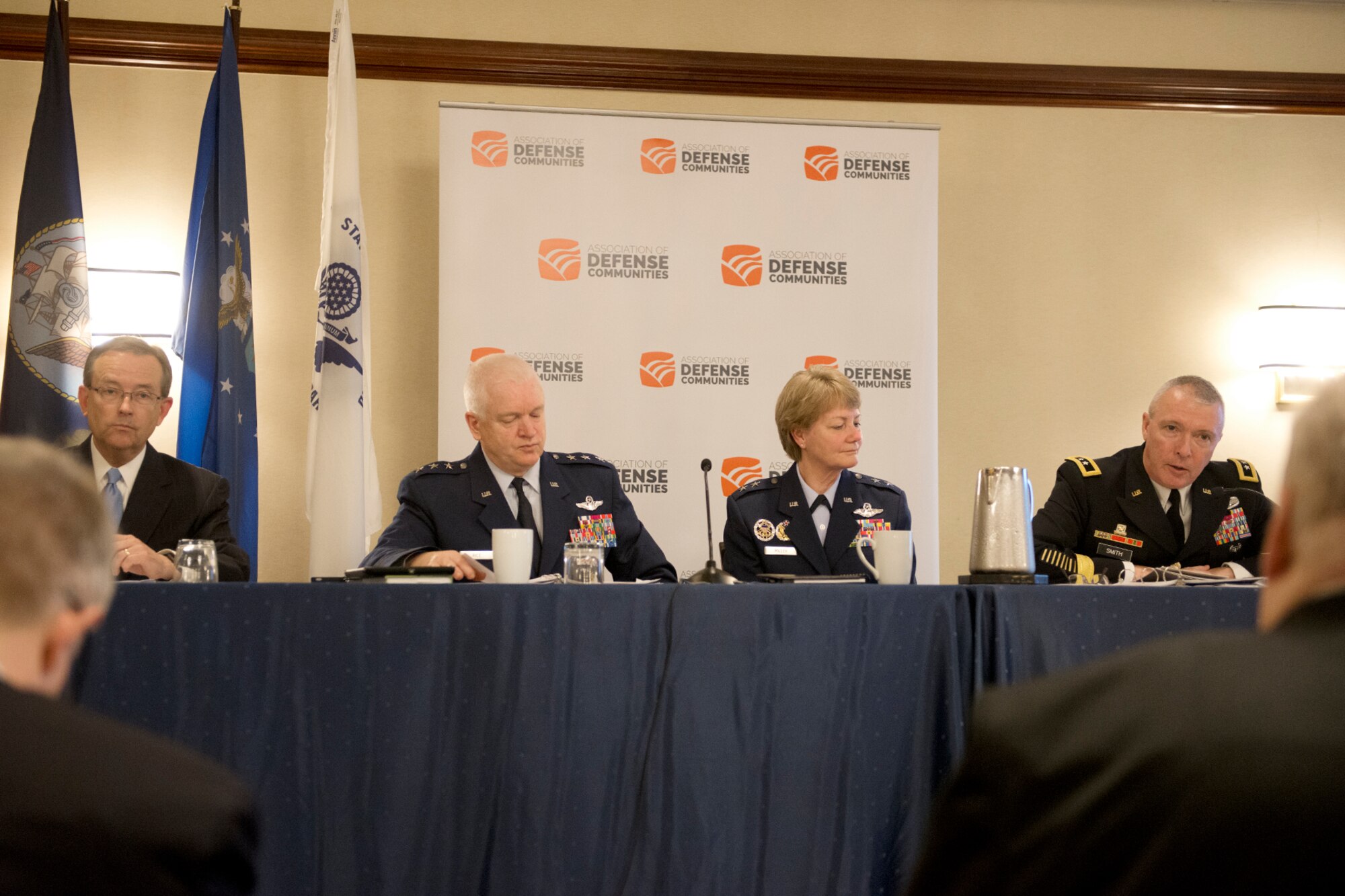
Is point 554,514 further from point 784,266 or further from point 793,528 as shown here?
point 784,266

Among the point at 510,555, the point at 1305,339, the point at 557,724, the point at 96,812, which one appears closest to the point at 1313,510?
the point at 96,812

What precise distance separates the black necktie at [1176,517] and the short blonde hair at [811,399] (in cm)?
91

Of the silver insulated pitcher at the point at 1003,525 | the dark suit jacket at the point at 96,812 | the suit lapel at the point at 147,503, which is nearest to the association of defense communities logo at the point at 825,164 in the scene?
the silver insulated pitcher at the point at 1003,525

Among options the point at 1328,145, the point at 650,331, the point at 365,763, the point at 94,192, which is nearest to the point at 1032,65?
the point at 1328,145

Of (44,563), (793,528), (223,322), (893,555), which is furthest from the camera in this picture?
(223,322)

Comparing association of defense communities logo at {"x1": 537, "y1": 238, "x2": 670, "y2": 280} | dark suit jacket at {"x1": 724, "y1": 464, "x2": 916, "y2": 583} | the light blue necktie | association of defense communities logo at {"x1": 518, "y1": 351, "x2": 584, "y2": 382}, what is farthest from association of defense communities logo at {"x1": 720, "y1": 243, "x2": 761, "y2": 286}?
the light blue necktie

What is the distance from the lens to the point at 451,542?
291cm

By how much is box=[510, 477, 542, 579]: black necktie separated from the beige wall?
1.40 m

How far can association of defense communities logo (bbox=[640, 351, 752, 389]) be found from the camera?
415cm

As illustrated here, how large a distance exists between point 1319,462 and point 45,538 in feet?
2.75

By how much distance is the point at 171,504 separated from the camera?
2.94 m

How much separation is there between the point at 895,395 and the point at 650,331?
89 cm

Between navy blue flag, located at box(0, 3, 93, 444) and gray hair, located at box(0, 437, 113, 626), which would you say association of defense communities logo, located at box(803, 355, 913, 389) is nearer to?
navy blue flag, located at box(0, 3, 93, 444)

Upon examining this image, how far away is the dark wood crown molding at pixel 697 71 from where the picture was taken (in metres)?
4.21
